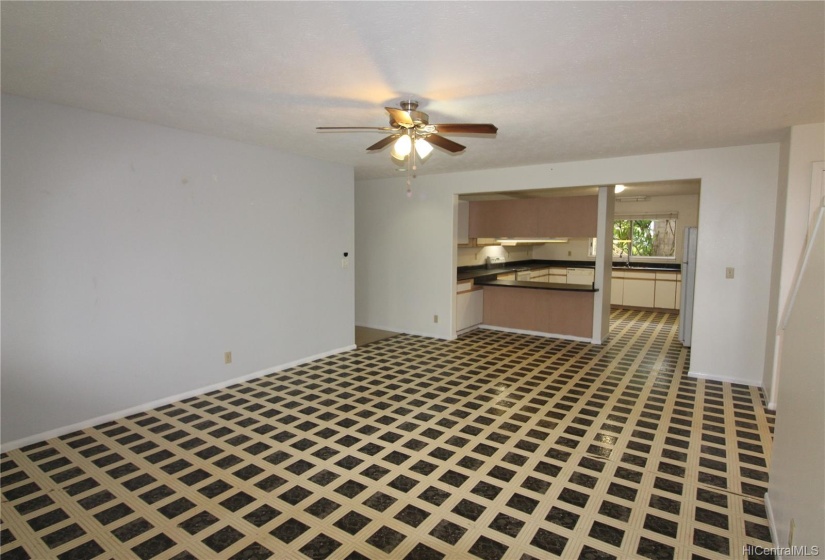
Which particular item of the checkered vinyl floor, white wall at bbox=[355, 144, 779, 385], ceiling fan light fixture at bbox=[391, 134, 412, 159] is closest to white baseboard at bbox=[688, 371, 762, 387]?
white wall at bbox=[355, 144, 779, 385]

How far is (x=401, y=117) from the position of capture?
2.77 m

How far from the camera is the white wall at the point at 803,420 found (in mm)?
1497

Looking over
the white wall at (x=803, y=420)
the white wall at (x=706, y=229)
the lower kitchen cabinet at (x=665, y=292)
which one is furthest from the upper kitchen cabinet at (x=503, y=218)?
the white wall at (x=803, y=420)

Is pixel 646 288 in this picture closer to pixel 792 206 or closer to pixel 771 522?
pixel 792 206

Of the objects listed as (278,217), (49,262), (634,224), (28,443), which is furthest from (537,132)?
(634,224)

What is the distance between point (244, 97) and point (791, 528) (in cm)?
371

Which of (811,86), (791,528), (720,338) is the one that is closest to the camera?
(791,528)

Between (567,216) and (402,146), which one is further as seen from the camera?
(567,216)

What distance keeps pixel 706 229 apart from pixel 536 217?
2.65 meters

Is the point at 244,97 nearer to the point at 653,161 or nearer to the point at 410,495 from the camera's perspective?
the point at 410,495

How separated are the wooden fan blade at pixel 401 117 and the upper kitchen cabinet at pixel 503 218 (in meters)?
4.56

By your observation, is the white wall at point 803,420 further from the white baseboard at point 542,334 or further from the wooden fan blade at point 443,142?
the white baseboard at point 542,334

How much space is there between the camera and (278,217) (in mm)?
4859

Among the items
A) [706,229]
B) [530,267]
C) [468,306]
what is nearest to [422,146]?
[706,229]
